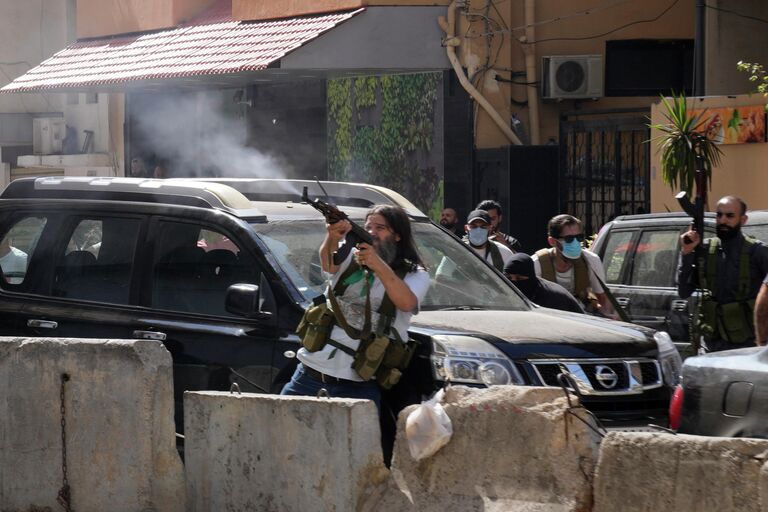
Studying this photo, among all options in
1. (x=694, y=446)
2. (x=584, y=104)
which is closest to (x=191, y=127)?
(x=584, y=104)

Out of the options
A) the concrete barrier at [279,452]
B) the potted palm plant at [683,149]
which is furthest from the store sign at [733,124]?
the concrete barrier at [279,452]

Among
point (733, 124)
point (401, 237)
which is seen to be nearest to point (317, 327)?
point (401, 237)

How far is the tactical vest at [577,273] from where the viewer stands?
32.9ft

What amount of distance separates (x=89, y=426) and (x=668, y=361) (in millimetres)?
2971

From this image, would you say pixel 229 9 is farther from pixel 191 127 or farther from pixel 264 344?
pixel 264 344

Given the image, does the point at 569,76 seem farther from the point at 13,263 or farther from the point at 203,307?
the point at 203,307

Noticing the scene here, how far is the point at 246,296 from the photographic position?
23.4 feet

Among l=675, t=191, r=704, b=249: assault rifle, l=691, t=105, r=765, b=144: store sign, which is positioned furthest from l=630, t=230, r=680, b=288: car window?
l=691, t=105, r=765, b=144: store sign

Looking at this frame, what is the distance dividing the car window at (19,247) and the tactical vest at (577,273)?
3514mm

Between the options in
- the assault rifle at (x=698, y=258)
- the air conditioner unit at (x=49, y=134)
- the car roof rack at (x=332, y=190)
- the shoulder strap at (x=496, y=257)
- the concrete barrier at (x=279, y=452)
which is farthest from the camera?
the air conditioner unit at (x=49, y=134)

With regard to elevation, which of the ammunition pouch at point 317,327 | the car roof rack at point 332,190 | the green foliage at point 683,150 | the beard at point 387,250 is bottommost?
the ammunition pouch at point 317,327

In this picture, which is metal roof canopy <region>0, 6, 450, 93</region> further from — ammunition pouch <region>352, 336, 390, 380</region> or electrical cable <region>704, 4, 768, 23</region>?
ammunition pouch <region>352, 336, 390, 380</region>

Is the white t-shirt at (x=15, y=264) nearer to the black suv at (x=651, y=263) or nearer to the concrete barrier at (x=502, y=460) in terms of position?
the concrete barrier at (x=502, y=460)

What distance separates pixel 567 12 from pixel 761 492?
1503 centimetres
